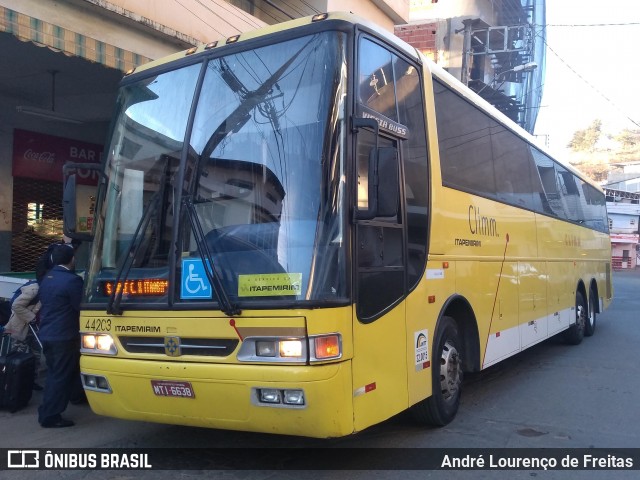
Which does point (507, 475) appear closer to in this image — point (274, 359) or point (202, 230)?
point (274, 359)

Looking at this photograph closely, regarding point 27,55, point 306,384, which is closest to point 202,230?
point 306,384

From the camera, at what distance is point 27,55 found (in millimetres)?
9133

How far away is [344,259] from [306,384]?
866 millimetres

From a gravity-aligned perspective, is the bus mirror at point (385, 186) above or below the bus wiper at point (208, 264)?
above

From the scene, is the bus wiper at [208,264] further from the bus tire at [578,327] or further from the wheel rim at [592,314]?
the wheel rim at [592,314]

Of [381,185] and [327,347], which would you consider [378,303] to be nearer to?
[327,347]

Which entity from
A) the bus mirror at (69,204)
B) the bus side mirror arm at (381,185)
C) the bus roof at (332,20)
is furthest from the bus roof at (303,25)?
the bus mirror at (69,204)

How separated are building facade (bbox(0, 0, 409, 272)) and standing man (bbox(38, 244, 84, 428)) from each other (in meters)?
3.40

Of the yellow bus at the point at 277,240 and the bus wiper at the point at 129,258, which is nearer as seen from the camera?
the yellow bus at the point at 277,240

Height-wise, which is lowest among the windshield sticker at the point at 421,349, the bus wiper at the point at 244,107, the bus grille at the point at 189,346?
the windshield sticker at the point at 421,349

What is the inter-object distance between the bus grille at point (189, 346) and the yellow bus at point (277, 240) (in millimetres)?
10

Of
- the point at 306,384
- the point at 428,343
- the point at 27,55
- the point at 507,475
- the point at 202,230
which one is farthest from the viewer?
the point at 27,55

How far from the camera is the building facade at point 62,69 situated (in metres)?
8.23

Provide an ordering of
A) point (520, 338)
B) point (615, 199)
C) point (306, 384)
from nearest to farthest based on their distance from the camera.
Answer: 1. point (306, 384)
2. point (520, 338)
3. point (615, 199)
